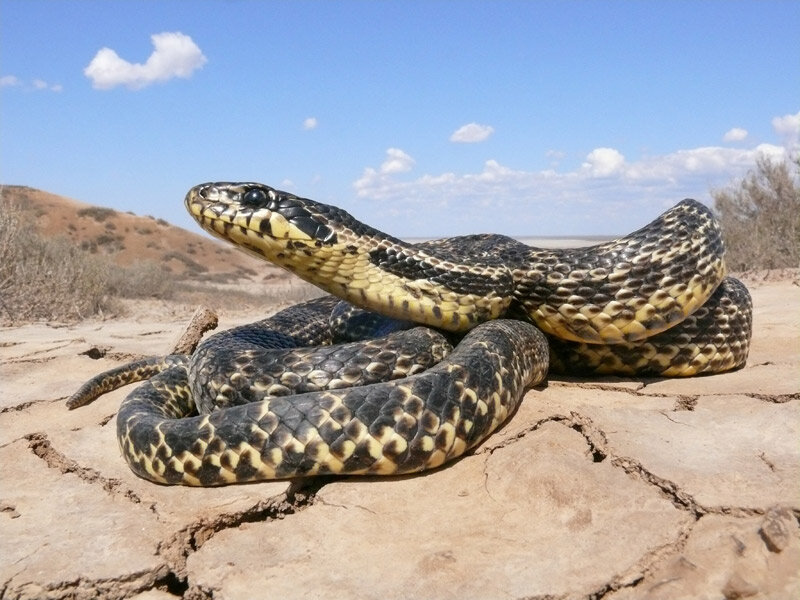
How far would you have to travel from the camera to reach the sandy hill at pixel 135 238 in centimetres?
4450

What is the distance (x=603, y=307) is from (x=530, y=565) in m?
2.55

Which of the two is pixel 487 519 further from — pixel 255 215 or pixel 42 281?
pixel 42 281

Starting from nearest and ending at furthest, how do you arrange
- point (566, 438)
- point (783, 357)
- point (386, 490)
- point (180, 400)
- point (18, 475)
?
1. point (386, 490)
2. point (566, 438)
3. point (18, 475)
4. point (180, 400)
5. point (783, 357)

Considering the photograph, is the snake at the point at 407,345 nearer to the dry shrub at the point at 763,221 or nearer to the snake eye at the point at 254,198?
the snake eye at the point at 254,198

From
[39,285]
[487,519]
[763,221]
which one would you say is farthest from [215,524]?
[763,221]

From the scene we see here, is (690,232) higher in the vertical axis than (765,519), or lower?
higher

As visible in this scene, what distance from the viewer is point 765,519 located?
2.97 metres

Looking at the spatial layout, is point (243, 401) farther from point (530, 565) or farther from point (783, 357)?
point (783, 357)

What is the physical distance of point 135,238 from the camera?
48062 mm

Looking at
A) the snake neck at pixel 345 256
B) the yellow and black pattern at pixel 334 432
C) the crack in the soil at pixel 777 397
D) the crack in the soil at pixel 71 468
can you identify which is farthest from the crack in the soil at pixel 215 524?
the crack in the soil at pixel 777 397

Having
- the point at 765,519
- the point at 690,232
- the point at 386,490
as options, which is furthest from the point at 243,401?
the point at 690,232

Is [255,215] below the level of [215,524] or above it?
above

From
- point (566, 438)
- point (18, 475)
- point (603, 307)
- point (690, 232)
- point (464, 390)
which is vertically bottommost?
point (18, 475)

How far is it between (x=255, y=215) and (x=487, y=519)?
267 centimetres
